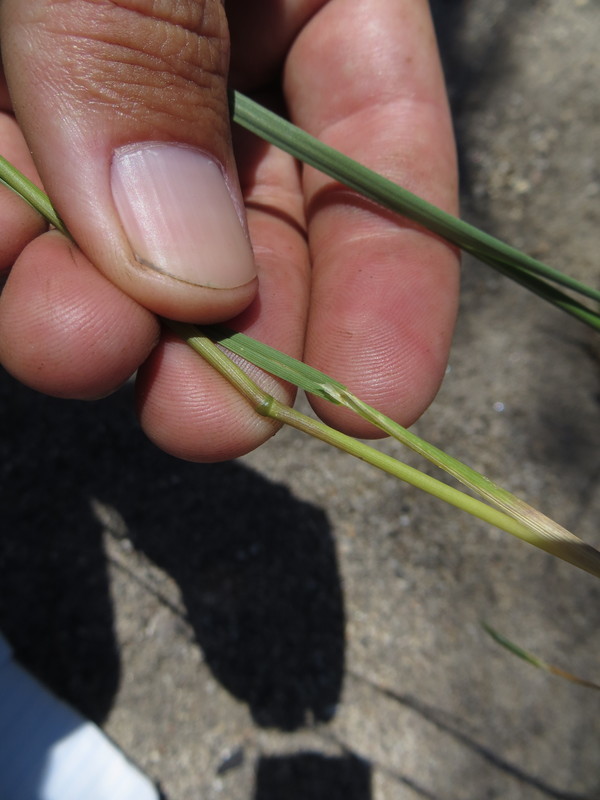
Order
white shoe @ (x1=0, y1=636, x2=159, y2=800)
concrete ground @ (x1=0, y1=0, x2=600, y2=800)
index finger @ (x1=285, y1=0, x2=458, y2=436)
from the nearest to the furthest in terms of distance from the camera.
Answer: index finger @ (x1=285, y1=0, x2=458, y2=436), white shoe @ (x1=0, y1=636, x2=159, y2=800), concrete ground @ (x1=0, y1=0, x2=600, y2=800)

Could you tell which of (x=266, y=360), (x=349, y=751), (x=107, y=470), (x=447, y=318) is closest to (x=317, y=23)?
(x=447, y=318)

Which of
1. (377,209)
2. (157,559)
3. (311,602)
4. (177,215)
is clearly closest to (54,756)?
(157,559)

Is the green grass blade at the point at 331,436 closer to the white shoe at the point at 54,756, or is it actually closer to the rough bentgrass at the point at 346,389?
the rough bentgrass at the point at 346,389

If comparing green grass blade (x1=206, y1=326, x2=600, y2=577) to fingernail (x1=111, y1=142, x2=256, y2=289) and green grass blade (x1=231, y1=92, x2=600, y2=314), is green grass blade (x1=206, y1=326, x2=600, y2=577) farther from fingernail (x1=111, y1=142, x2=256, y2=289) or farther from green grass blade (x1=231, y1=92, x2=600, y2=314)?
green grass blade (x1=231, y1=92, x2=600, y2=314)

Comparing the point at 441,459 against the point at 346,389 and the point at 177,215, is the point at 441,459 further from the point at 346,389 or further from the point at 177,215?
the point at 177,215

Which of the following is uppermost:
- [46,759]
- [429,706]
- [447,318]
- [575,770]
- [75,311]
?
[75,311]

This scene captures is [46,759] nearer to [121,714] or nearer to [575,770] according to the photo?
[121,714]

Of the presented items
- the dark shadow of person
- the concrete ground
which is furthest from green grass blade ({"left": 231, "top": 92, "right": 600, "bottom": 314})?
the dark shadow of person
